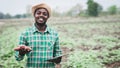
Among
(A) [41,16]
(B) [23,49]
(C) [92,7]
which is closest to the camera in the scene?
(B) [23,49]

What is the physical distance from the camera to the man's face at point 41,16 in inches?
132

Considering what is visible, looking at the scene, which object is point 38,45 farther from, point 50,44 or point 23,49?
point 23,49

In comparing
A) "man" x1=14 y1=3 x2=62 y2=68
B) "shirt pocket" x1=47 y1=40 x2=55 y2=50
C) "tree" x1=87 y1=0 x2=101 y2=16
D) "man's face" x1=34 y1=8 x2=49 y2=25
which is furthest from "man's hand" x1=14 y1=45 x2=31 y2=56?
"tree" x1=87 y1=0 x2=101 y2=16

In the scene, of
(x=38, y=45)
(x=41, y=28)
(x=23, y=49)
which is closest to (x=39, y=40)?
(x=38, y=45)

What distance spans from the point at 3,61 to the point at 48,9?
5.20 m

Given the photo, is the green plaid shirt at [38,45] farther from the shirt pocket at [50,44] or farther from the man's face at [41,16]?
the man's face at [41,16]

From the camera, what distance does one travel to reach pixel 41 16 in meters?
3.36

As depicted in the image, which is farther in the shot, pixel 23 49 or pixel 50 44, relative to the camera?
pixel 50 44

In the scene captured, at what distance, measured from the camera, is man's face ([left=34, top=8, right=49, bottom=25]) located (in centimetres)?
336

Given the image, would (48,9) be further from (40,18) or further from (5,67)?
(5,67)

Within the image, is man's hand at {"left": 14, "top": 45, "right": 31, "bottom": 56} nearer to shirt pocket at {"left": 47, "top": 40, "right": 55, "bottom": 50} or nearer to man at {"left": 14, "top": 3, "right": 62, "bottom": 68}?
man at {"left": 14, "top": 3, "right": 62, "bottom": 68}

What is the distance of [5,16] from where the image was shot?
89.5 meters

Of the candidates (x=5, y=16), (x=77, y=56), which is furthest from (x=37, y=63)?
(x=5, y=16)

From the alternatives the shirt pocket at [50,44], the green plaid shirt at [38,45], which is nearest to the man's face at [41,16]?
the green plaid shirt at [38,45]
